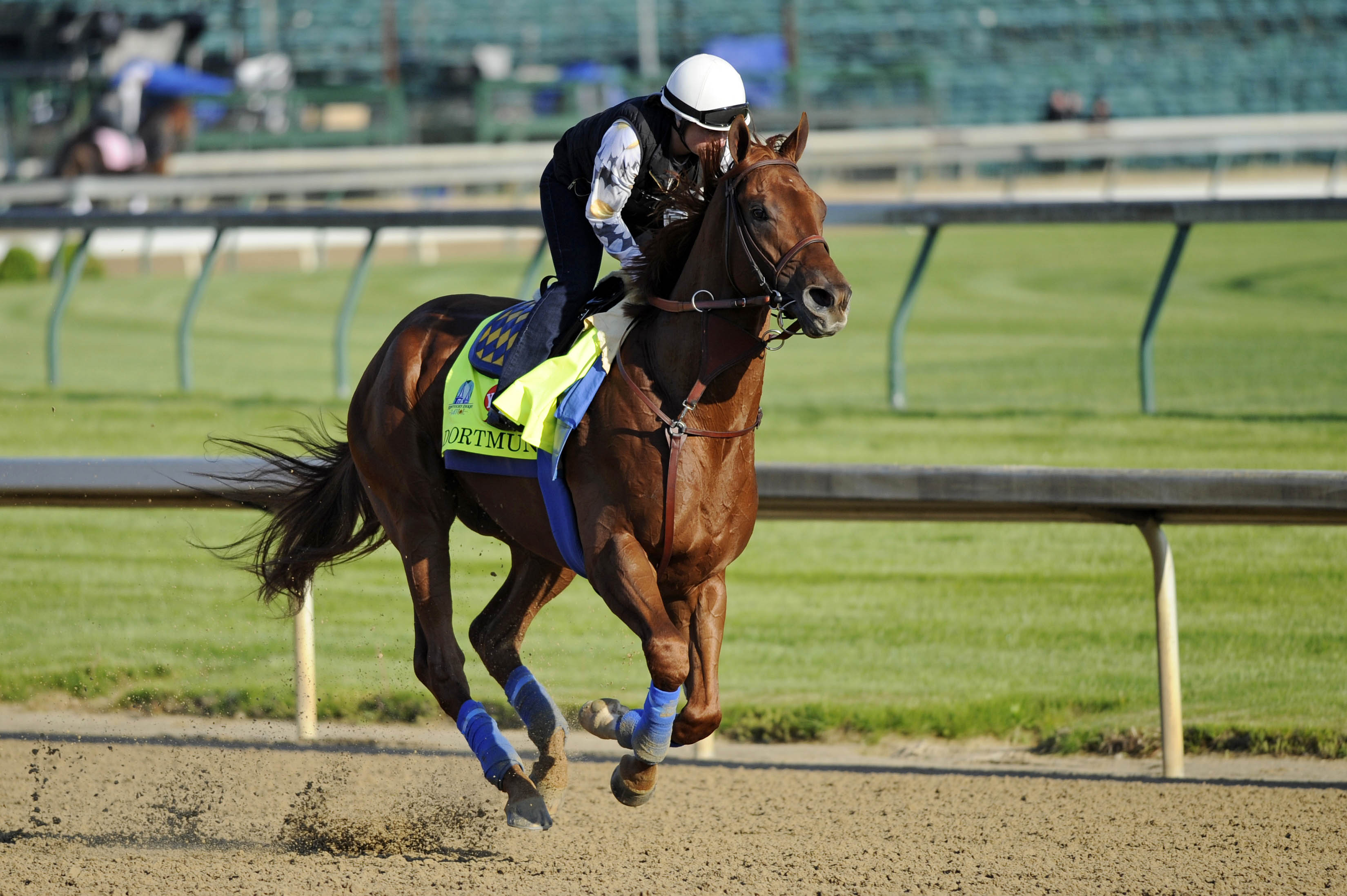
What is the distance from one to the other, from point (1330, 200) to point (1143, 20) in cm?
2575

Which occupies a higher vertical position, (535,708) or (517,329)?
(517,329)

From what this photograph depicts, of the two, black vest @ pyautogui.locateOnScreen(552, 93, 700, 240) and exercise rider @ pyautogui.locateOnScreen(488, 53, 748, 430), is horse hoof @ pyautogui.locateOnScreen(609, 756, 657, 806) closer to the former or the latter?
exercise rider @ pyautogui.locateOnScreen(488, 53, 748, 430)

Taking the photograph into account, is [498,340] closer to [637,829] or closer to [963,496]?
[637,829]

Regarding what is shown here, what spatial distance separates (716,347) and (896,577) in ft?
10.4

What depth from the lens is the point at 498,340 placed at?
4.41 meters

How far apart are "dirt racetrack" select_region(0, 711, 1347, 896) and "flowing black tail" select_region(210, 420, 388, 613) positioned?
0.64m

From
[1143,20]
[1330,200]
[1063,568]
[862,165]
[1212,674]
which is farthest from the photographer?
[1143,20]

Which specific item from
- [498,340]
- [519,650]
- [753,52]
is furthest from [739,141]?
[753,52]

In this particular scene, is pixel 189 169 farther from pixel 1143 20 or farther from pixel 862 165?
pixel 1143 20

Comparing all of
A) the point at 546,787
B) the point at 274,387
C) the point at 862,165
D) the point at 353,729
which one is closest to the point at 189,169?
the point at 862,165

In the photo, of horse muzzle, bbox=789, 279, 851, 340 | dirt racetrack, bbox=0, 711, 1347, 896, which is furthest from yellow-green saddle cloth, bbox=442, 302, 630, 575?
dirt racetrack, bbox=0, 711, 1347, 896

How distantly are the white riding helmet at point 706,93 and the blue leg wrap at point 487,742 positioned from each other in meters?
1.73

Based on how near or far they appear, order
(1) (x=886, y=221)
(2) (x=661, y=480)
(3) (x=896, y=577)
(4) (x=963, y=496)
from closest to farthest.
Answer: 1. (2) (x=661, y=480)
2. (4) (x=963, y=496)
3. (3) (x=896, y=577)
4. (1) (x=886, y=221)

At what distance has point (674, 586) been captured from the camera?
400cm
